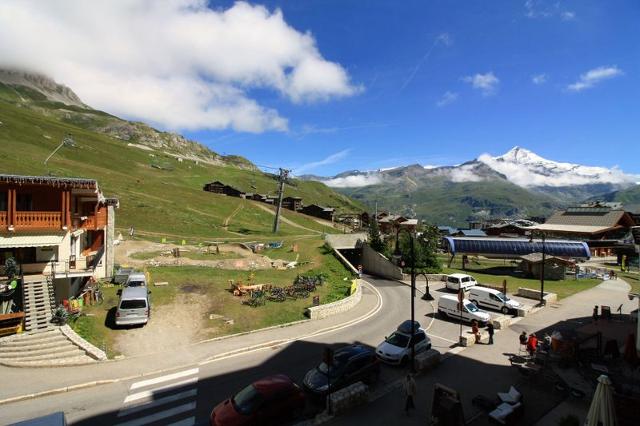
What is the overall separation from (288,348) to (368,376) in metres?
6.17

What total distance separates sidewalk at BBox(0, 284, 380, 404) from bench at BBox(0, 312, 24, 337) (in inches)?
118

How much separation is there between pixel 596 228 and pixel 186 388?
101 meters

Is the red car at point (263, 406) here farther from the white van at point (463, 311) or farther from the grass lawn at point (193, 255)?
the grass lawn at point (193, 255)

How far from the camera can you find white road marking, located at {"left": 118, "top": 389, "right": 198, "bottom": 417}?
50.8ft

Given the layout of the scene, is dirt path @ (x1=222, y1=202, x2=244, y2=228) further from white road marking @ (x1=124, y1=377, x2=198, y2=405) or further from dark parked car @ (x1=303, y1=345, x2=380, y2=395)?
dark parked car @ (x1=303, y1=345, x2=380, y2=395)

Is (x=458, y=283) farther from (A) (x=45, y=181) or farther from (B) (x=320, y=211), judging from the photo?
(B) (x=320, y=211)

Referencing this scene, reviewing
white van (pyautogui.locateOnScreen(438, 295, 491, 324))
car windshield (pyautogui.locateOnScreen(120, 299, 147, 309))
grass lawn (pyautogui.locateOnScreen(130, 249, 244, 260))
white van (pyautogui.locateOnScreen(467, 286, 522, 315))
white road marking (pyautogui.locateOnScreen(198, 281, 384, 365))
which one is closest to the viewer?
white road marking (pyautogui.locateOnScreen(198, 281, 384, 365))

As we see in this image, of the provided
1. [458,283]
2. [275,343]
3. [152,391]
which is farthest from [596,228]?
[152,391]

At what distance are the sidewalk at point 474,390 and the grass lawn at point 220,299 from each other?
11681 mm

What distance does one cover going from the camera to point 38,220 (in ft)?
81.3

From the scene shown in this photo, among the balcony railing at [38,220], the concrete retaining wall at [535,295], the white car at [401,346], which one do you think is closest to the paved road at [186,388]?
the white car at [401,346]

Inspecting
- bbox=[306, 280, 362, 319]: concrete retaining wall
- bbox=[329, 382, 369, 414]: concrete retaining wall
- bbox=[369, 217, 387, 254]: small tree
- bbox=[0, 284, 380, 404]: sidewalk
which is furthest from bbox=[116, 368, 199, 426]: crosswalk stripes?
bbox=[369, 217, 387, 254]: small tree

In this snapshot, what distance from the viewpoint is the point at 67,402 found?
1612 cm

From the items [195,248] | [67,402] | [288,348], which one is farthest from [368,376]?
[195,248]
